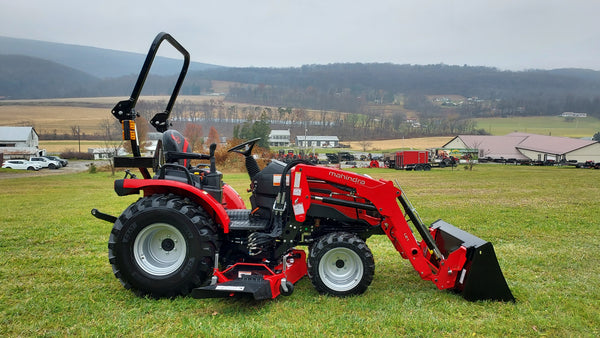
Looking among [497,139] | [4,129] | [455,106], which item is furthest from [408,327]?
[455,106]

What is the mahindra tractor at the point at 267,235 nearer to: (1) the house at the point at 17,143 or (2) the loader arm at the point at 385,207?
(2) the loader arm at the point at 385,207

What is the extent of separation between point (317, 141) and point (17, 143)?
169 feet

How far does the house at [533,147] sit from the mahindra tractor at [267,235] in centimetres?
6732

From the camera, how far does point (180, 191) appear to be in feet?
16.8

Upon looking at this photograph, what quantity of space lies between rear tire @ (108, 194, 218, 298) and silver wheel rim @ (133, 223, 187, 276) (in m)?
0.01

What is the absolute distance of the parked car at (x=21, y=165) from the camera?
39031mm

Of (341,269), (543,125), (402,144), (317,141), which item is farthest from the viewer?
(543,125)

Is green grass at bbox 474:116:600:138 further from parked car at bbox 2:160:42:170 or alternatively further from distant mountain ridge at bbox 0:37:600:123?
parked car at bbox 2:160:42:170

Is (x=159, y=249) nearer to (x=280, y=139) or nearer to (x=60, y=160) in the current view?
(x=60, y=160)

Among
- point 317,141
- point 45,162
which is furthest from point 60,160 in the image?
point 317,141

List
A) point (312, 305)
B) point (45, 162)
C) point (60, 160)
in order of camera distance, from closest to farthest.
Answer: point (312, 305)
point (45, 162)
point (60, 160)

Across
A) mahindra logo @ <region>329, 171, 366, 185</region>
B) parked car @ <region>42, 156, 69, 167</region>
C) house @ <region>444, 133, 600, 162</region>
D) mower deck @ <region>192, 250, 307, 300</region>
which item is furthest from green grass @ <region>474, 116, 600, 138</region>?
mower deck @ <region>192, 250, 307, 300</region>

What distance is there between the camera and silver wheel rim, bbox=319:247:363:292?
16.3 feet

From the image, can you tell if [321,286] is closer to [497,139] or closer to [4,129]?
[4,129]
